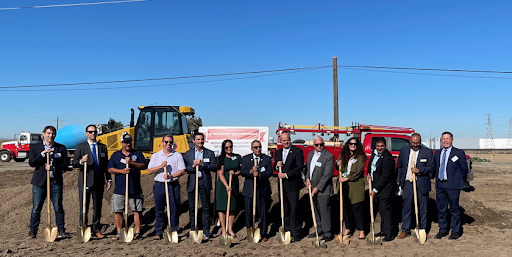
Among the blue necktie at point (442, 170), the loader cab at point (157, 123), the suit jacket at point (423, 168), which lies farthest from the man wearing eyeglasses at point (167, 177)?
the loader cab at point (157, 123)

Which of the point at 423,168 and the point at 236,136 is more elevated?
the point at 236,136

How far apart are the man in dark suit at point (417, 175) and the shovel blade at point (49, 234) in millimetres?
6358

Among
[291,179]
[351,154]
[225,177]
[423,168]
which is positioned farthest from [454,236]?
[225,177]

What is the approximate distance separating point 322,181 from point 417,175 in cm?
186

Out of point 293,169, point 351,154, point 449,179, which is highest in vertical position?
point 351,154

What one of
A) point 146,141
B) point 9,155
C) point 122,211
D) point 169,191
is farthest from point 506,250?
point 9,155

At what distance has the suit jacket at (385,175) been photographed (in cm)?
627

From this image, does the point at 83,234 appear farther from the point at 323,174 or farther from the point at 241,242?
the point at 323,174

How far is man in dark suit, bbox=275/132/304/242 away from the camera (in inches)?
251

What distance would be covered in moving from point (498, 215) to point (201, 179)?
7.46 metres

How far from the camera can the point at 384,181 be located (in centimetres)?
629

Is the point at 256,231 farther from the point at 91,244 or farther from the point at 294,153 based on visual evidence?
the point at 91,244

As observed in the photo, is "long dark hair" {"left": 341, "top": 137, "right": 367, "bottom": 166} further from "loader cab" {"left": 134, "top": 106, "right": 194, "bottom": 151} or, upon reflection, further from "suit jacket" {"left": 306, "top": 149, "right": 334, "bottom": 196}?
"loader cab" {"left": 134, "top": 106, "right": 194, "bottom": 151}

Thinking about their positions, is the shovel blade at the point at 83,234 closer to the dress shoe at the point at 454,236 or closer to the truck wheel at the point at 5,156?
the dress shoe at the point at 454,236
